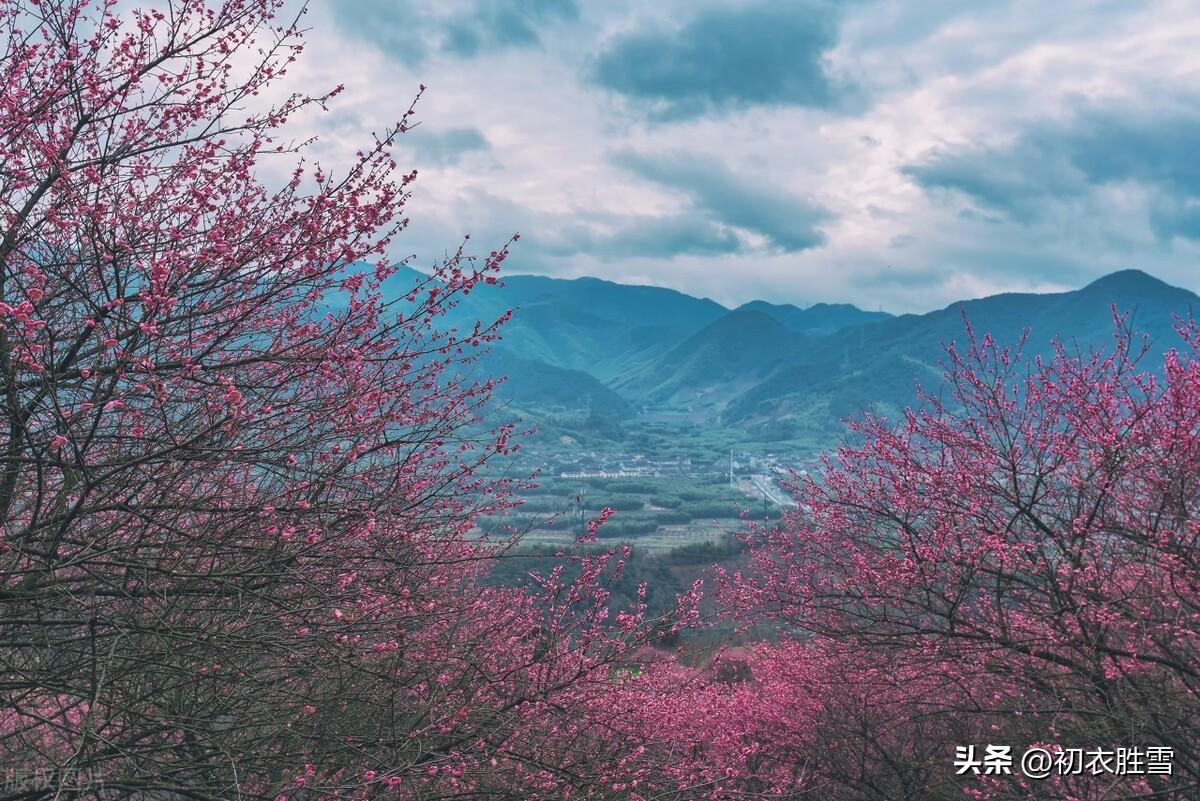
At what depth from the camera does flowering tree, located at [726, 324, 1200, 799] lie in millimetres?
8055

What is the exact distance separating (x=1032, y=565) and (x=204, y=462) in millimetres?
7689

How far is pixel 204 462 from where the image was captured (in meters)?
5.22

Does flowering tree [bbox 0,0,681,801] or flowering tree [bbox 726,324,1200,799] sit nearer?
flowering tree [bbox 0,0,681,801]

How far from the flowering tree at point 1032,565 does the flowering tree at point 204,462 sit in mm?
4499

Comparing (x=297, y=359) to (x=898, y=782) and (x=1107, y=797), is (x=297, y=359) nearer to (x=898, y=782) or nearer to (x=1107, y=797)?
(x=1107, y=797)

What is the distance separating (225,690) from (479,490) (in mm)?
2710

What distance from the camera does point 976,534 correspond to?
898cm

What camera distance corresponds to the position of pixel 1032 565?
8.43 m

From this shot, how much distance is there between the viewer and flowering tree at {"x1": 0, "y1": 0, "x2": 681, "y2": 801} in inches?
187

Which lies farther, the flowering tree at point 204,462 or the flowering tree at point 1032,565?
the flowering tree at point 1032,565

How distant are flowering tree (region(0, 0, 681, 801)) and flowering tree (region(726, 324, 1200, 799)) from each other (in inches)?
177

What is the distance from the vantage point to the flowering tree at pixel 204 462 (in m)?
4.76

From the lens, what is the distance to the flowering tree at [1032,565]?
805 centimetres

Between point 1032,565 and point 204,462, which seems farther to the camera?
point 1032,565
